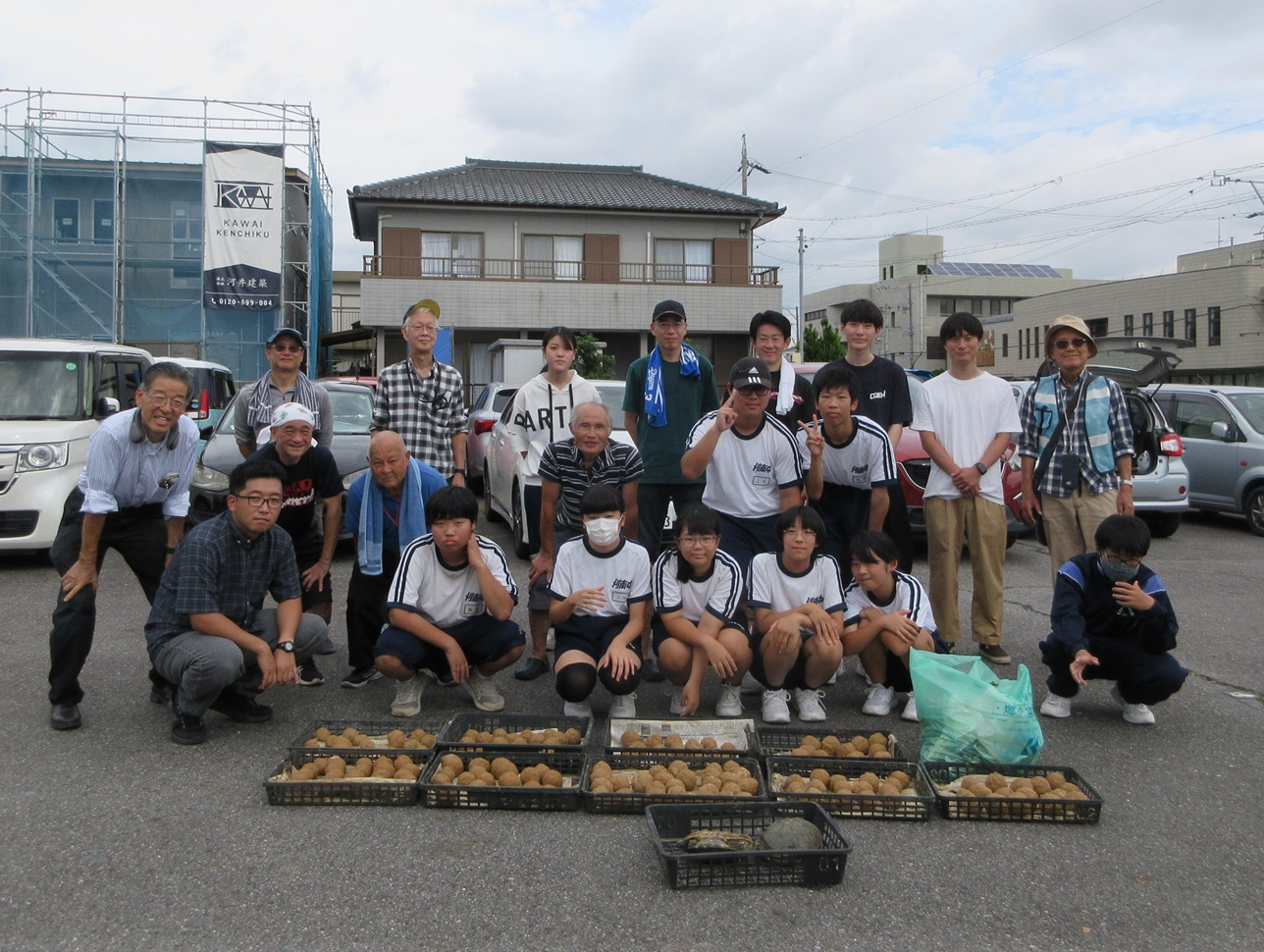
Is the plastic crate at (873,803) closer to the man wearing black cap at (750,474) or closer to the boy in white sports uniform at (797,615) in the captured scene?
the boy in white sports uniform at (797,615)

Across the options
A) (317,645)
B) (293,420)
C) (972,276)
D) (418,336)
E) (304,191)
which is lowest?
(317,645)

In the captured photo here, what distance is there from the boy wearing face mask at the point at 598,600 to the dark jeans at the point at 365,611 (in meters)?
1.09

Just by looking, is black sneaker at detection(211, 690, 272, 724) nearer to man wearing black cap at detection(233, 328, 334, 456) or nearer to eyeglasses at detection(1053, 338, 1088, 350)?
man wearing black cap at detection(233, 328, 334, 456)

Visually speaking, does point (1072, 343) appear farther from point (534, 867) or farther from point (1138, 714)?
point (534, 867)

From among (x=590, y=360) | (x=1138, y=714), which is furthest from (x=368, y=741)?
(x=590, y=360)

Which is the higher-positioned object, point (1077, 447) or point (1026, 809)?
point (1077, 447)

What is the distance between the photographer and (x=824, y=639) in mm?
4680

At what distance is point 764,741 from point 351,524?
2620 millimetres

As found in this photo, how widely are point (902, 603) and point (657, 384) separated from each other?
1842mm

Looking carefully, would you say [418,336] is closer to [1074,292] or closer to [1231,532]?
[1231,532]

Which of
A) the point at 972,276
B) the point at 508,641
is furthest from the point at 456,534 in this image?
the point at 972,276

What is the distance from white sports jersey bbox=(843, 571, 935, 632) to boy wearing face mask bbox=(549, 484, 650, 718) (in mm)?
1066

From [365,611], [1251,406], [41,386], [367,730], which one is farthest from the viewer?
[1251,406]

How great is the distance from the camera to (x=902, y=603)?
4.93m
